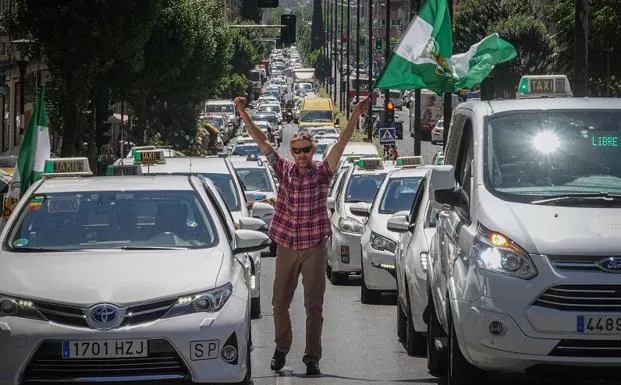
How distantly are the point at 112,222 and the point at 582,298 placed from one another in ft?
11.1

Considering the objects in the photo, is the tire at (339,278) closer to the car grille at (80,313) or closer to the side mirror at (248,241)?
the side mirror at (248,241)

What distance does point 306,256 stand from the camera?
1165cm

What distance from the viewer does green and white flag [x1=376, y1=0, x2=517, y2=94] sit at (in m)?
20.1

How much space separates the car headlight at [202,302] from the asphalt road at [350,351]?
1.86 m

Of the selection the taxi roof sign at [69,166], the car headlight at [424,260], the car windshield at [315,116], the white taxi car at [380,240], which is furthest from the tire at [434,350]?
the car windshield at [315,116]

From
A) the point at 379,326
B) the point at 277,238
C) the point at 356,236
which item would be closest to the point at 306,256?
the point at 277,238

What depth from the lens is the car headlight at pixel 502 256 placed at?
9094 millimetres

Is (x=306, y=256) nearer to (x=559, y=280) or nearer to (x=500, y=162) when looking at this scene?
(x=500, y=162)

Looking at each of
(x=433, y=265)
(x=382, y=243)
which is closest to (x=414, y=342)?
(x=433, y=265)

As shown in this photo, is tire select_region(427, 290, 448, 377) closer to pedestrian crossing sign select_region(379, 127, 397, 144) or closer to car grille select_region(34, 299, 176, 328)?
car grille select_region(34, 299, 176, 328)

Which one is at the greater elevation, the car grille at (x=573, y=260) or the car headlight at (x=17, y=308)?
the car grille at (x=573, y=260)

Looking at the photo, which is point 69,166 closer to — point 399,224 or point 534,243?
point 399,224

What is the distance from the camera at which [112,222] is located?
1081cm

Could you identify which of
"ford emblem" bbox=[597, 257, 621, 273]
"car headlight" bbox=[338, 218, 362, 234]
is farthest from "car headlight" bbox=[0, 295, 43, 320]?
"car headlight" bbox=[338, 218, 362, 234]
